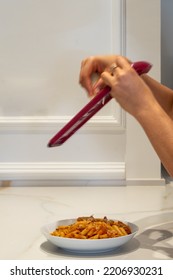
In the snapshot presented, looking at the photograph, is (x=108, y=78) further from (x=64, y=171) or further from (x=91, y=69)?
(x=64, y=171)

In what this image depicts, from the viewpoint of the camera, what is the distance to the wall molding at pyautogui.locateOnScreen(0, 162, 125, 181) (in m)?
1.28

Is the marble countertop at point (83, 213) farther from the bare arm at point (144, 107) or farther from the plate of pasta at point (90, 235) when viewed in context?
the bare arm at point (144, 107)

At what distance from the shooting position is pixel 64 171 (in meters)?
1.28

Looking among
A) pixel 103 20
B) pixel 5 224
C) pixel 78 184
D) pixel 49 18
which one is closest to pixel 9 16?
pixel 49 18

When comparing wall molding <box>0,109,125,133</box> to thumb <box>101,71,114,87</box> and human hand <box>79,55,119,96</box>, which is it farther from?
thumb <box>101,71,114,87</box>

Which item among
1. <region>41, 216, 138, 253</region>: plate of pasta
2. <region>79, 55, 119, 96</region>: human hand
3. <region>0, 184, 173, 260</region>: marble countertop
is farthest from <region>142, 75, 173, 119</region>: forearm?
<region>41, 216, 138, 253</region>: plate of pasta

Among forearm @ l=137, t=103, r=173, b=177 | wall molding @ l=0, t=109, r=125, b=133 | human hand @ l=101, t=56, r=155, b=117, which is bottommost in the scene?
wall molding @ l=0, t=109, r=125, b=133

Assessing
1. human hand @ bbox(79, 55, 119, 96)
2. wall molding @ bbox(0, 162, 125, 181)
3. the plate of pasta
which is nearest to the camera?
the plate of pasta

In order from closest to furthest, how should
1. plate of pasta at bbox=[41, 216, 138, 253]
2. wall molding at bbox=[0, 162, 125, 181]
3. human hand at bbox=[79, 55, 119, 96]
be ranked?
plate of pasta at bbox=[41, 216, 138, 253], human hand at bbox=[79, 55, 119, 96], wall molding at bbox=[0, 162, 125, 181]

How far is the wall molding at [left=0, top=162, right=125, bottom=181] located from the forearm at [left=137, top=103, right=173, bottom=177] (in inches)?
24.7

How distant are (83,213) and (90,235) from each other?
0.27m

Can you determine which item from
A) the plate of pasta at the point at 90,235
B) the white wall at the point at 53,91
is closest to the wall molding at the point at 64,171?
the white wall at the point at 53,91

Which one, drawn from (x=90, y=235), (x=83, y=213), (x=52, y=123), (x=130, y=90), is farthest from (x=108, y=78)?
(x=52, y=123)

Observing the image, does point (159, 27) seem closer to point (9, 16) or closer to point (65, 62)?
point (65, 62)
